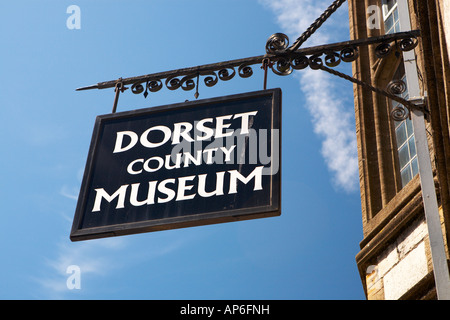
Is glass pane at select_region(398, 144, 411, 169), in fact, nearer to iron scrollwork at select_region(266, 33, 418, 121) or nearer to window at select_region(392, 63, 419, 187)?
window at select_region(392, 63, 419, 187)

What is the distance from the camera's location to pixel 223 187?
5.08m

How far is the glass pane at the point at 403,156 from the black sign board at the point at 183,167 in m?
6.38

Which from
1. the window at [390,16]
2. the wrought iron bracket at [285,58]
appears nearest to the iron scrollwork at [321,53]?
the wrought iron bracket at [285,58]

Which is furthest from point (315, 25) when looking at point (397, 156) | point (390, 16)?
point (390, 16)

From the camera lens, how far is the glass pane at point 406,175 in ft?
36.7

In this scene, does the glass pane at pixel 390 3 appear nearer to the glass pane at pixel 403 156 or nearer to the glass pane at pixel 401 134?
the glass pane at pixel 401 134

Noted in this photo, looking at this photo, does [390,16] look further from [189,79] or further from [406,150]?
[189,79]

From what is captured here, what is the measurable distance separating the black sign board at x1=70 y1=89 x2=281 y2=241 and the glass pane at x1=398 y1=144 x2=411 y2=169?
20.9 feet

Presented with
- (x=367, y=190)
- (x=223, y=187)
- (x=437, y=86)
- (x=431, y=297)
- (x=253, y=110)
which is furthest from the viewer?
(x=367, y=190)

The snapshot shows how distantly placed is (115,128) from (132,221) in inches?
40.5

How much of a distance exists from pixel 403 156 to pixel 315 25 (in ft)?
19.2

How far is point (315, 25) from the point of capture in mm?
6195
